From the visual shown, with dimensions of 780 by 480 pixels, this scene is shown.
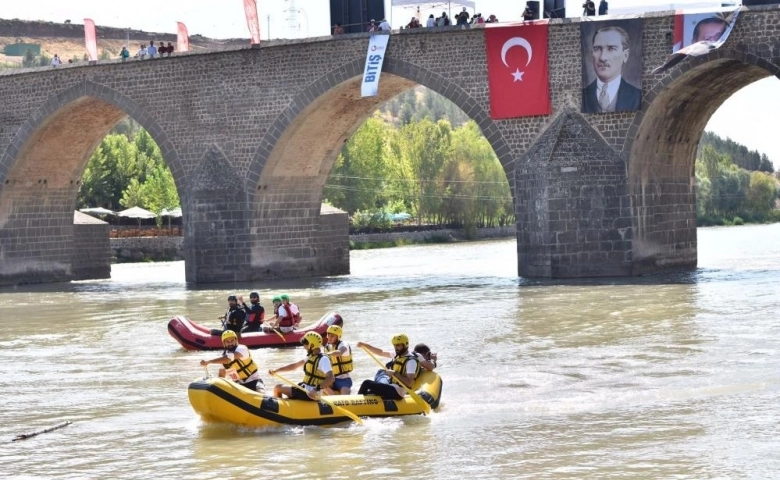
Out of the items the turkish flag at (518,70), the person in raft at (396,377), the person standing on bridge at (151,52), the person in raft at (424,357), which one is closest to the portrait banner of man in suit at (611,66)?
the turkish flag at (518,70)

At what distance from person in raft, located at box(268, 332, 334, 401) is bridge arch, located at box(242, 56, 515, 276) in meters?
18.0

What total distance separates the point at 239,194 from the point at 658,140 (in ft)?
36.4

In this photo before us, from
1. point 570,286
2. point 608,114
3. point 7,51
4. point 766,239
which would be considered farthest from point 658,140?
point 7,51

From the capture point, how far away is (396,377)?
15.8 meters

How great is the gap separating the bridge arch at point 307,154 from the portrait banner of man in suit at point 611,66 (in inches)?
110

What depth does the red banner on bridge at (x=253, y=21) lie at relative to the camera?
3694cm

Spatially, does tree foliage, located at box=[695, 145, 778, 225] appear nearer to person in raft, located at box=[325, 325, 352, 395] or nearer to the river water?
the river water

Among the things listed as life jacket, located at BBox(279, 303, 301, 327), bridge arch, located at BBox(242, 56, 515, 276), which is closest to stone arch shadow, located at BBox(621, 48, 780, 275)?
bridge arch, located at BBox(242, 56, 515, 276)

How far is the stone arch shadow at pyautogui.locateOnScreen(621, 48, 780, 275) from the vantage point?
31.0m

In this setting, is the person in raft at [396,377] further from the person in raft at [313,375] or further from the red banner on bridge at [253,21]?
the red banner on bridge at [253,21]

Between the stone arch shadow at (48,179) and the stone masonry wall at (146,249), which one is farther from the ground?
the stone arch shadow at (48,179)

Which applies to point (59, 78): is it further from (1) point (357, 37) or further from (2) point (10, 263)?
(1) point (357, 37)

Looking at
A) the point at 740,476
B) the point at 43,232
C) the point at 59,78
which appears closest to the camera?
the point at 740,476

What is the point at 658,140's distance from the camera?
33188mm
